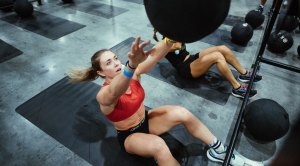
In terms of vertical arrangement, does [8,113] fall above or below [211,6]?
below

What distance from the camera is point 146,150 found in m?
1.58

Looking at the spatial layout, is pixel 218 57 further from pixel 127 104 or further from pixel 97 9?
pixel 97 9

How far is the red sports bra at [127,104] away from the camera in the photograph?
1535 millimetres

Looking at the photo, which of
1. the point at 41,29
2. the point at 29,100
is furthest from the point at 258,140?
the point at 41,29

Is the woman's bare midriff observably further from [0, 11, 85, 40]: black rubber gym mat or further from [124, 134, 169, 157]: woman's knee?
[0, 11, 85, 40]: black rubber gym mat

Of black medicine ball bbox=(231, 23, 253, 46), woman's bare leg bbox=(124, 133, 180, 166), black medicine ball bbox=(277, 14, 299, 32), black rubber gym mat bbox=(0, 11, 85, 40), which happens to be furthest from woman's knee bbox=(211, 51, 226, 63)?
black rubber gym mat bbox=(0, 11, 85, 40)

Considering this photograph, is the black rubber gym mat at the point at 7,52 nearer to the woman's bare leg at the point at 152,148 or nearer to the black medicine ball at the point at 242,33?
the woman's bare leg at the point at 152,148

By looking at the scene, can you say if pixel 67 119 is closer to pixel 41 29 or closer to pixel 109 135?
pixel 109 135

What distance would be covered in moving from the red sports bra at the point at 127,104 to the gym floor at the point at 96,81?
0.61 metres

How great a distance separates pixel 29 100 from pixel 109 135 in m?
1.11

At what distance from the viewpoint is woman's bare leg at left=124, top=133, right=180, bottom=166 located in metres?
1.55

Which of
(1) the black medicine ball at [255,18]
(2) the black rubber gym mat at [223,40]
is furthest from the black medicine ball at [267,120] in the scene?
(1) the black medicine ball at [255,18]

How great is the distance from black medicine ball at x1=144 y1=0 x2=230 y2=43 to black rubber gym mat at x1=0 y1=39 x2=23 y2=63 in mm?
3186

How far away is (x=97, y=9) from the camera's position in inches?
198
